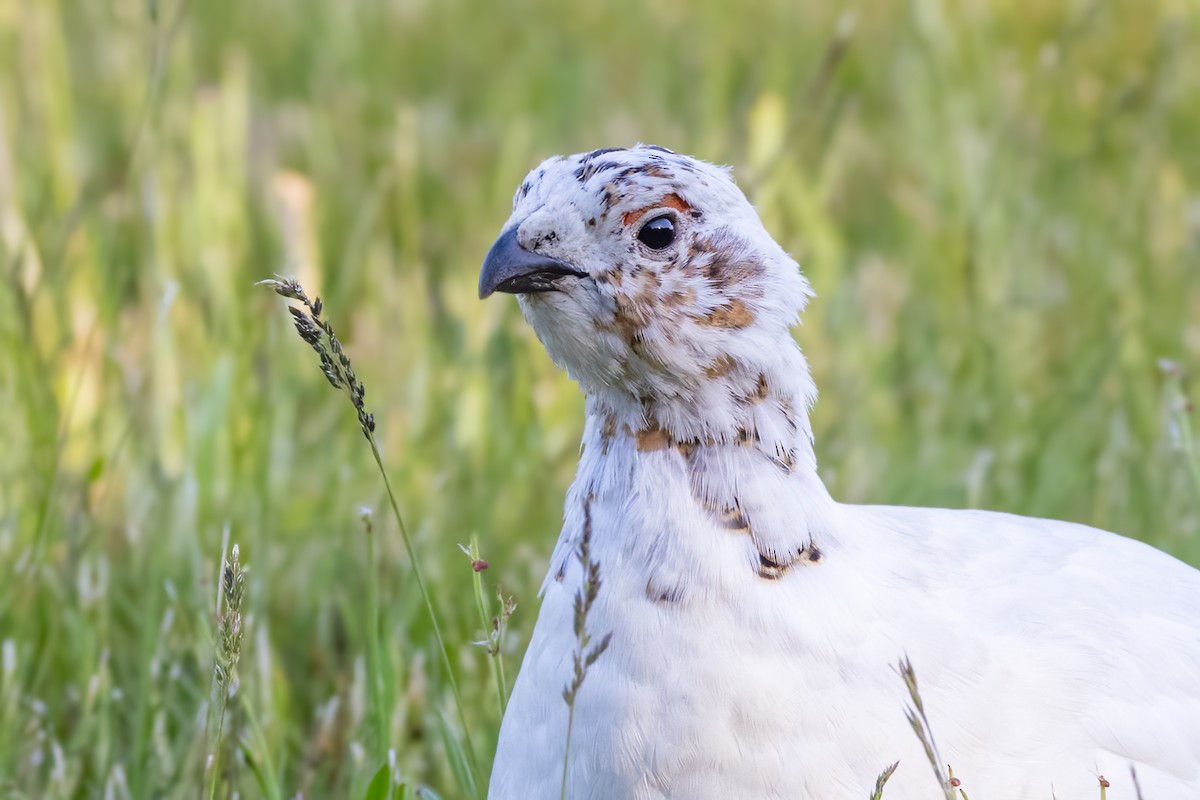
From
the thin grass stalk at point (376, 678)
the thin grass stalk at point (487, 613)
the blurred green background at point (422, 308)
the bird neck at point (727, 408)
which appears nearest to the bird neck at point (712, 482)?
the bird neck at point (727, 408)

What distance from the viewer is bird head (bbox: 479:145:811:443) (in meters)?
2.24

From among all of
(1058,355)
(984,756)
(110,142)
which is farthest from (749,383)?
(110,142)

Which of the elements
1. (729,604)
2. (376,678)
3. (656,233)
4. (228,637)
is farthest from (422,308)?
(228,637)

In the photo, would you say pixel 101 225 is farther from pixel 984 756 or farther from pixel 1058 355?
pixel 984 756

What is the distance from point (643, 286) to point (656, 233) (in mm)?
78

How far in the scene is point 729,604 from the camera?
218 cm

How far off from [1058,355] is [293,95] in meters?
A: 3.10

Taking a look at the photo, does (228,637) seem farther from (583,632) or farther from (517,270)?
(517,270)

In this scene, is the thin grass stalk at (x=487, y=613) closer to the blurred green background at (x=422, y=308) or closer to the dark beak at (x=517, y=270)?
the dark beak at (x=517, y=270)

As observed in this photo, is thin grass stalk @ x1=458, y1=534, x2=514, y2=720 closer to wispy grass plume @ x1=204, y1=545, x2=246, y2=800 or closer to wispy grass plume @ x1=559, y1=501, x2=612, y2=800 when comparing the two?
wispy grass plume @ x1=559, y1=501, x2=612, y2=800

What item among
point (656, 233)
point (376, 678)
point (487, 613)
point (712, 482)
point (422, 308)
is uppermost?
point (656, 233)

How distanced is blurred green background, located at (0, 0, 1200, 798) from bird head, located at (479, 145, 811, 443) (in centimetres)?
76

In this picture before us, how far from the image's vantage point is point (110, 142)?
237 inches

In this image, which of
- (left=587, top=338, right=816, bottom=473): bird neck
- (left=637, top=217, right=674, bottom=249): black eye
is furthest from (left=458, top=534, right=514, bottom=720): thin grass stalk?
(left=637, top=217, right=674, bottom=249): black eye
